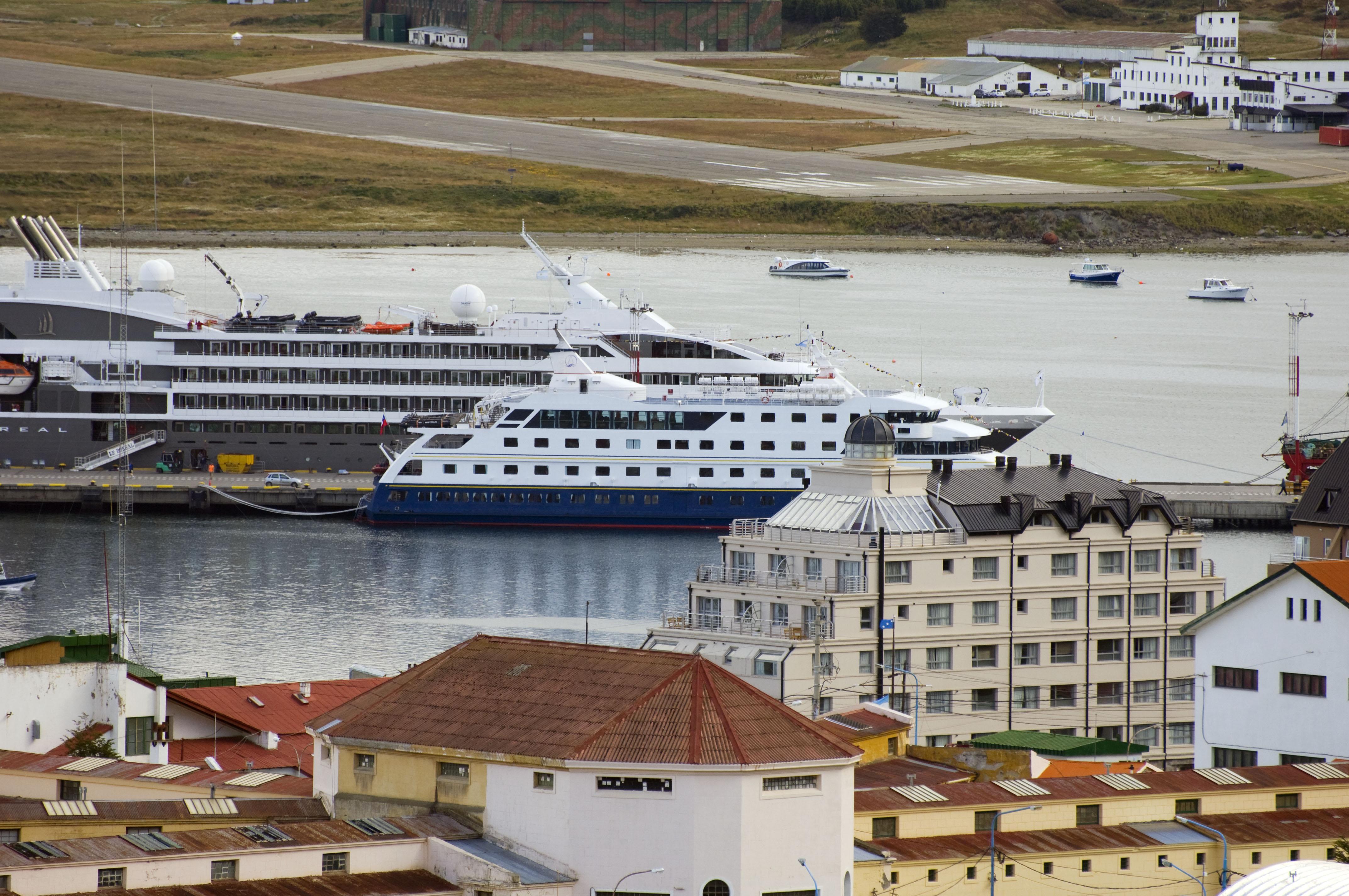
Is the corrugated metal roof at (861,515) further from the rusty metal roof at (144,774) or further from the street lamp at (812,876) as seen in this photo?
the street lamp at (812,876)

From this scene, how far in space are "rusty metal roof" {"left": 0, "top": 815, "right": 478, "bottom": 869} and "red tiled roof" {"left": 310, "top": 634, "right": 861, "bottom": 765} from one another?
0.97 m

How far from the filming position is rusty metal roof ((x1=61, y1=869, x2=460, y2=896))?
989 inches

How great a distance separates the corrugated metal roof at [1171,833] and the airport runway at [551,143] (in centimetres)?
13762

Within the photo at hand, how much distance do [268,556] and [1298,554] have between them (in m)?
33.4

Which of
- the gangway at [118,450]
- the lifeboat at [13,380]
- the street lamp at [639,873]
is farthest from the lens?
the lifeboat at [13,380]

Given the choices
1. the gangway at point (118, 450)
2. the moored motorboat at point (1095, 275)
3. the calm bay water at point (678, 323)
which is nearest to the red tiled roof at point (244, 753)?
the calm bay water at point (678, 323)

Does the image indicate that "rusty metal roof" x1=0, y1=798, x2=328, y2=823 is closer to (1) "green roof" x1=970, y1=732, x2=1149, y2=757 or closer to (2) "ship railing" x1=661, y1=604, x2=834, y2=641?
(1) "green roof" x1=970, y1=732, x2=1149, y2=757

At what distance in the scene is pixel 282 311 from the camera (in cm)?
11469

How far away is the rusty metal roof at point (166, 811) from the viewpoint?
2769cm

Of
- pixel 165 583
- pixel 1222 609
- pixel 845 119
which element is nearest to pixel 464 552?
pixel 165 583

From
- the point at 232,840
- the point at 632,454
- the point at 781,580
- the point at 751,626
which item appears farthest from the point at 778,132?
the point at 232,840

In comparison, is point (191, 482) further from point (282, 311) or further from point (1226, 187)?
point (1226, 187)

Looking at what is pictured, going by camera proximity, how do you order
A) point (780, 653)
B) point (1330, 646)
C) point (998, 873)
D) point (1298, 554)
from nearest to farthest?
point (998, 873) → point (1330, 646) → point (780, 653) → point (1298, 554)

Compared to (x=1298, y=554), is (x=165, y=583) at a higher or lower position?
lower
